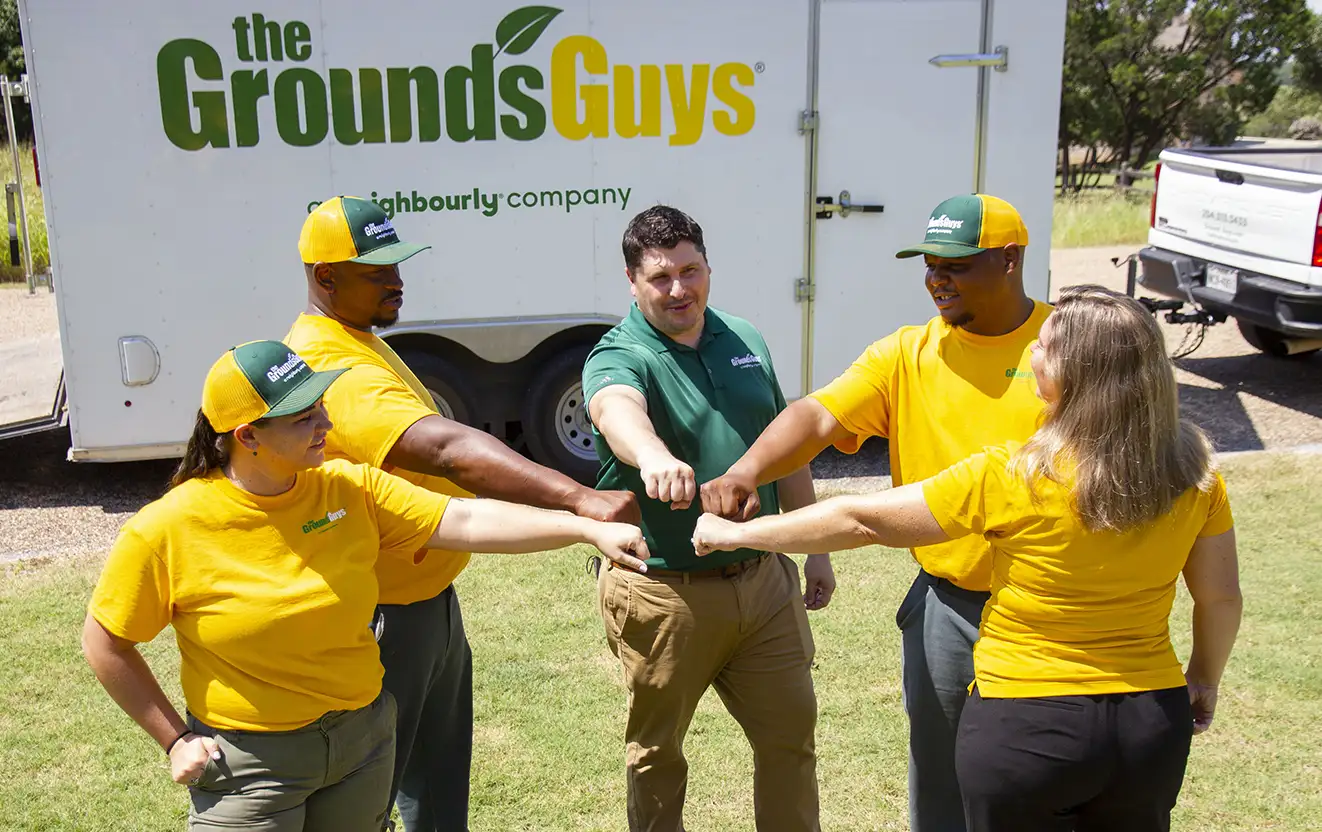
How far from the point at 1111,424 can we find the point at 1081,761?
69 cm

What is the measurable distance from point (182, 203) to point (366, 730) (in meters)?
4.97

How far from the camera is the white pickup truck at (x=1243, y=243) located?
8.86m

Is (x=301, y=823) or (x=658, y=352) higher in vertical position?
(x=658, y=352)

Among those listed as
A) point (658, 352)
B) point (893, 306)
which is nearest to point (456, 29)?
point (893, 306)

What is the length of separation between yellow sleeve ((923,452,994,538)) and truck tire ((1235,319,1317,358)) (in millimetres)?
9141

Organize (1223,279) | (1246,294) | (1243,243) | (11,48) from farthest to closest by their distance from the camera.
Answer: (11,48) < (1223,279) < (1243,243) < (1246,294)

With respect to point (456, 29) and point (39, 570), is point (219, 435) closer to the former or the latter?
point (39, 570)

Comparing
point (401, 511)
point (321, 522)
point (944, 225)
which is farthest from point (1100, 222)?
point (321, 522)

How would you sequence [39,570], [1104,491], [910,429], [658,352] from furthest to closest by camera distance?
[39,570]
[658,352]
[910,429]
[1104,491]

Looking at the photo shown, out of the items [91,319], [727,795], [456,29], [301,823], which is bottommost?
[727,795]

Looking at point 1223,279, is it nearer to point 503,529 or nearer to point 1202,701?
point 1202,701

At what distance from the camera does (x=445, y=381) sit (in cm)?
752

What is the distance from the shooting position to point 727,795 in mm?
4285

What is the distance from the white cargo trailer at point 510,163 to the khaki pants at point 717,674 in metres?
4.11
